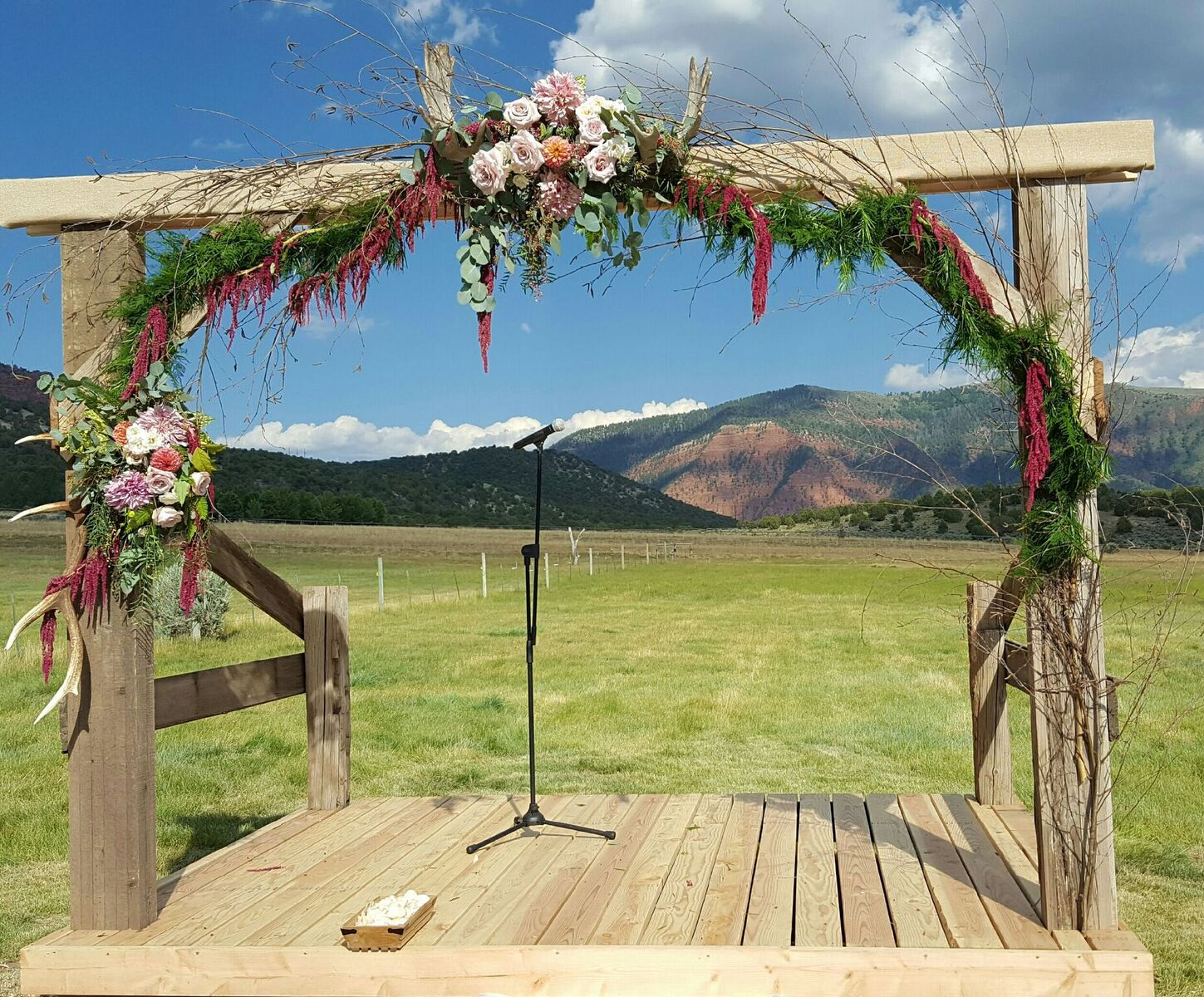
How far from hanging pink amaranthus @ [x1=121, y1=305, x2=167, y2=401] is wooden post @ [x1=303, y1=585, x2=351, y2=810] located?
1614 mm

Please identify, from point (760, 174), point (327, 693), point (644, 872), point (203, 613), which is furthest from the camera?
point (203, 613)

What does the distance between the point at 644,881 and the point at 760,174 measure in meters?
2.39

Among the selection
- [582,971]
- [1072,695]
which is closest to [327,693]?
[582,971]

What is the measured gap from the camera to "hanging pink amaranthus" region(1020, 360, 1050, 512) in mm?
3006

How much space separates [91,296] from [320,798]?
2463 millimetres

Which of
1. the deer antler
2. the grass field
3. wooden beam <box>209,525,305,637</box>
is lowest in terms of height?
the grass field

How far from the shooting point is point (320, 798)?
4801mm

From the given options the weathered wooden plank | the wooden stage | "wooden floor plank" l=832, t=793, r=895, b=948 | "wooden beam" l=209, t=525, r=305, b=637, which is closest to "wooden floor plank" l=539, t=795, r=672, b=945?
the wooden stage

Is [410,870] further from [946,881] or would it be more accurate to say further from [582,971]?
[946,881]

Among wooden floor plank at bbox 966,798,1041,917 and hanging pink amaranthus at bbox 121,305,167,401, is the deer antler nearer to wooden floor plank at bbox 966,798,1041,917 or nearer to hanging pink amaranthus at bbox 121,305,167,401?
hanging pink amaranthus at bbox 121,305,167,401

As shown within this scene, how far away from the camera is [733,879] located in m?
3.68

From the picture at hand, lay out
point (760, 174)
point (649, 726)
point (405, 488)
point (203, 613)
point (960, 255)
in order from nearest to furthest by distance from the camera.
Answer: point (960, 255)
point (760, 174)
point (649, 726)
point (203, 613)
point (405, 488)

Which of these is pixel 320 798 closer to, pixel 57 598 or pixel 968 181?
pixel 57 598

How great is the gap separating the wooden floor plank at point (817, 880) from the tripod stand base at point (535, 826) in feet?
2.60
